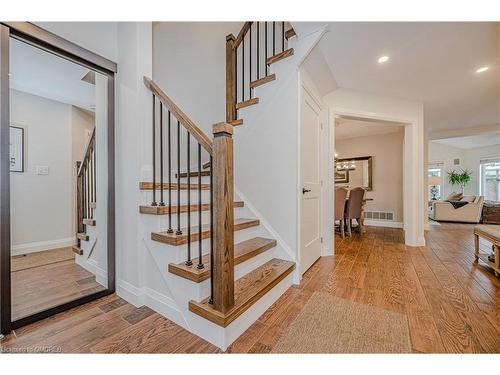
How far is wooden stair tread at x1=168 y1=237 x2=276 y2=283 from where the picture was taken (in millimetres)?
1328

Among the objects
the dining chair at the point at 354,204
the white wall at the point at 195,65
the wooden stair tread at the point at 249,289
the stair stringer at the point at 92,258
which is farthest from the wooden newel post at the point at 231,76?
the dining chair at the point at 354,204

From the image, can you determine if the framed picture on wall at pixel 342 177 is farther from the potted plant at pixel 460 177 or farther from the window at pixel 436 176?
the potted plant at pixel 460 177

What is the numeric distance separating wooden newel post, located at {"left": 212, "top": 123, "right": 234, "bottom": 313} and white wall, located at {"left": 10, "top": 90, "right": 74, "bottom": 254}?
1.84 metres

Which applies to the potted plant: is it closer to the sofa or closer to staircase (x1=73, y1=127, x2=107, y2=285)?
the sofa

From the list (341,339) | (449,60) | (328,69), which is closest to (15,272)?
(341,339)

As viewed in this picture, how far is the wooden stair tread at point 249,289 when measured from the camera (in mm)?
1224

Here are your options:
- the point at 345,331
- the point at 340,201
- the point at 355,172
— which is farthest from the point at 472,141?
the point at 345,331

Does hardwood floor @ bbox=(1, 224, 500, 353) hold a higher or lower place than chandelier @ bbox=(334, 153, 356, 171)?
lower

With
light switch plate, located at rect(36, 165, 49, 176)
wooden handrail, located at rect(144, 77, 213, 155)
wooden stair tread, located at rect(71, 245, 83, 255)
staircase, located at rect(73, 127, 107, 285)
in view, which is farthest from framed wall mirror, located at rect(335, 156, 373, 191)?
light switch plate, located at rect(36, 165, 49, 176)

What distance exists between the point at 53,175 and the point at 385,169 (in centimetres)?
627

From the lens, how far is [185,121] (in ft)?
4.88

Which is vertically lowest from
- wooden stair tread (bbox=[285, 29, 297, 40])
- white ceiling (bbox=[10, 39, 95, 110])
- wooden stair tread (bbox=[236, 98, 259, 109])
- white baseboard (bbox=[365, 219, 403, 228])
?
white baseboard (bbox=[365, 219, 403, 228])

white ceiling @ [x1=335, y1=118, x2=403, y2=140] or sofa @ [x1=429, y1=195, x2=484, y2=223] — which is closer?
white ceiling @ [x1=335, y1=118, x2=403, y2=140]
